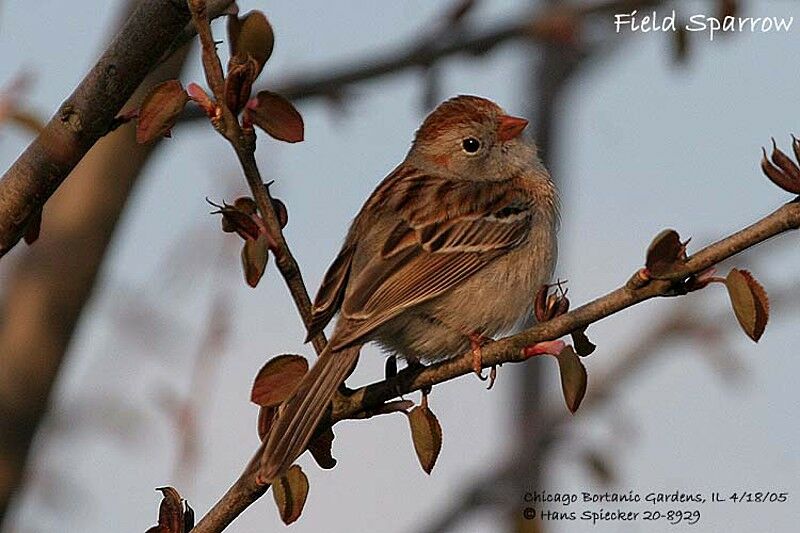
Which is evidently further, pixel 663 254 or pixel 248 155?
pixel 248 155

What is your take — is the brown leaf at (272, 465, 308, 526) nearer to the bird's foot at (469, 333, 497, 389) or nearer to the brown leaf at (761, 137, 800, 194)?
the bird's foot at (469, 333, 497, 389)

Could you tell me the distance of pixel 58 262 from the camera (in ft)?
20.3

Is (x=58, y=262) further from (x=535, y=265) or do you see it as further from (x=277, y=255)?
(x=277, y=255)

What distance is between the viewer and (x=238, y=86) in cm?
324

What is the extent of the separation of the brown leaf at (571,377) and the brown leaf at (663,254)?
36cm

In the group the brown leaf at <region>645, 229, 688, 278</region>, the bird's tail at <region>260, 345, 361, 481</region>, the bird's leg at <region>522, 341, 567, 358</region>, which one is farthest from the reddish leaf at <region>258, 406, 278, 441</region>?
the brown leaf at <region>645, 229, 688, 278</region>

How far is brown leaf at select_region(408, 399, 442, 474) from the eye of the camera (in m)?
3.43

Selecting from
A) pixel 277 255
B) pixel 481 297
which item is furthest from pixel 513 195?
pixel 277 255

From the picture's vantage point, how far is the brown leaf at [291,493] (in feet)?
11.0

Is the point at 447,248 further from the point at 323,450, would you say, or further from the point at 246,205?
the point at 246,205

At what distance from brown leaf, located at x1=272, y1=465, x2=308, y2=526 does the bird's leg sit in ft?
1.97

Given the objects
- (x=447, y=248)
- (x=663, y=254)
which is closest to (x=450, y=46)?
(x=447, y=248)

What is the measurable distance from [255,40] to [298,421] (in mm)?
883

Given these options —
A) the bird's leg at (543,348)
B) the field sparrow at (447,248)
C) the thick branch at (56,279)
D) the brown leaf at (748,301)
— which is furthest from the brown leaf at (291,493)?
the thick branch at (56,279)
